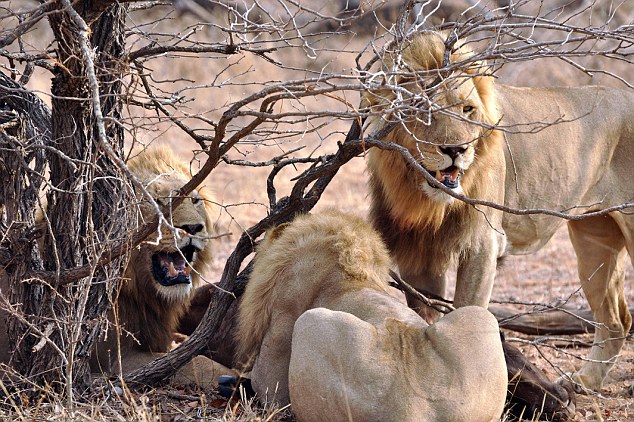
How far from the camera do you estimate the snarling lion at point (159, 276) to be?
4.82 meters

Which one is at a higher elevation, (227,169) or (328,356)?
(227,169)

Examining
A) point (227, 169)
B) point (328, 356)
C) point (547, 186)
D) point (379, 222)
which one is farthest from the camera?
point (227, 169)

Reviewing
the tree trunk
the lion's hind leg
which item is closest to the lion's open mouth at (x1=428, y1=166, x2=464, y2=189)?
the tree trunk

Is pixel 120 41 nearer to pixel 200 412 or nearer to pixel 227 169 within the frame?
pixel 200 412

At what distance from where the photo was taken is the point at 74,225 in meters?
4.12

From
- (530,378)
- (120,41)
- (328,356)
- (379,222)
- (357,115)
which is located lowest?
(530,378)

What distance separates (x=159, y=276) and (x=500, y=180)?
6.59 ft

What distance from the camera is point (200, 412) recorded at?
4.10m

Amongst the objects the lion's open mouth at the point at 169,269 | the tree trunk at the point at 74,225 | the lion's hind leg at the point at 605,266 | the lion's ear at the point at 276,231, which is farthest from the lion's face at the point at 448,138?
the lion's hind leg at the point at 605,266

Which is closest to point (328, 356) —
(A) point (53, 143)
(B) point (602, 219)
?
(A) point (53, 143)

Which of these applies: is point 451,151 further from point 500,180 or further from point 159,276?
point 159,276

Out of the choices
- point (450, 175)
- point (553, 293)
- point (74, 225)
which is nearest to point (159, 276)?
point (74, 225)

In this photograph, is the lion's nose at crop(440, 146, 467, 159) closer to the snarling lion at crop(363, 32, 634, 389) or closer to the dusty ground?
the snarling lion at crop(363, 32, 634, 389)

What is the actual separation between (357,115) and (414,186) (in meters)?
1.76
